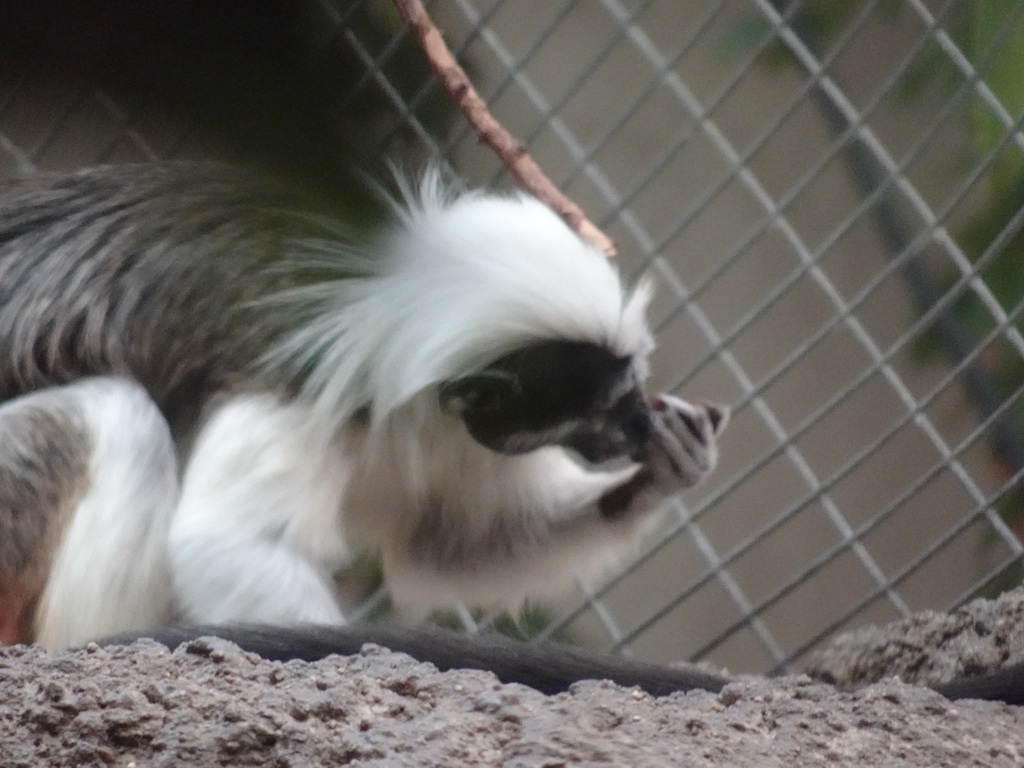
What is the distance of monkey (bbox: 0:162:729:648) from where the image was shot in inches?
66.1

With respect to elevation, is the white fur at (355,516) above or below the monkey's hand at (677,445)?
above

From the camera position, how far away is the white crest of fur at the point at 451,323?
1.81 m

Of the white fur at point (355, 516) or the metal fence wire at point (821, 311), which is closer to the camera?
the white fur at point (355, 516)

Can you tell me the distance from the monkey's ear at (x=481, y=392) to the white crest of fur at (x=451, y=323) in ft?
0.07

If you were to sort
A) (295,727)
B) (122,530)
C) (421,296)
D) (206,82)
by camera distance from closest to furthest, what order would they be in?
1. (206,82)
2. (295,727)
3. (122,530)
4. (421,296)

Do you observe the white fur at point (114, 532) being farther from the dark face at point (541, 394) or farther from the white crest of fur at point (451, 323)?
the dark face at point (541, 394)

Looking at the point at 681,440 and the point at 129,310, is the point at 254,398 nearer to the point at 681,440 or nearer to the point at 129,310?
the point at 129,310

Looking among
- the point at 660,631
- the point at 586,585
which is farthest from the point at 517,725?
the point at 660,631

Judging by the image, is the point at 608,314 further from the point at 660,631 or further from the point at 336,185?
the point at 336,185

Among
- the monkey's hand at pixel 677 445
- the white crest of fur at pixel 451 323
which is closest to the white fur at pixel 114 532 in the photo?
the white crest of fur at pixel 451 323

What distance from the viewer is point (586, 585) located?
2.42 meters

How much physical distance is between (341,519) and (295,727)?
3.41 ft

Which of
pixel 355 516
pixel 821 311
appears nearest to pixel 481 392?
pixel 355 516

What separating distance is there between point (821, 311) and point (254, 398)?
132 cm
